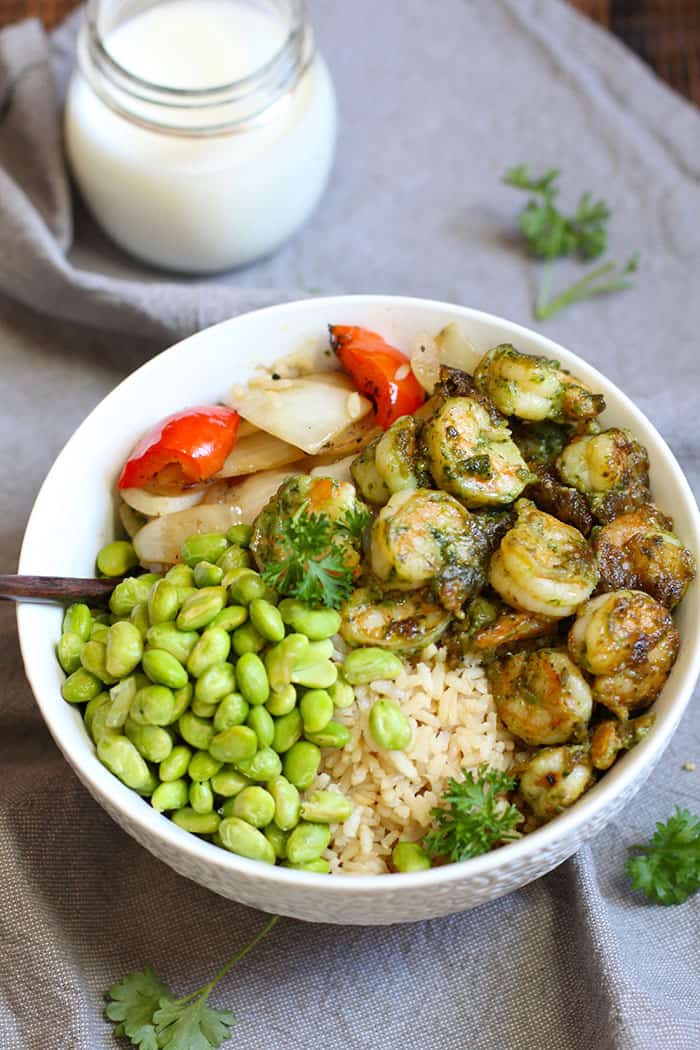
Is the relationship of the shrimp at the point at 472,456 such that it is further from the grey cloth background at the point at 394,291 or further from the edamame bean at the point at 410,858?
the grey cloth background at the point at 394,291

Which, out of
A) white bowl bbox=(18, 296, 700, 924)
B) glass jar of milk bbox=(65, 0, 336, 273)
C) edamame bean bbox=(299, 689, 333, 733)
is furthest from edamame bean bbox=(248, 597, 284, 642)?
glass jar of milk bbox=(65, 0, 336, 273)

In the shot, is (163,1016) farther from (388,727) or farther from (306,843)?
(388,727)

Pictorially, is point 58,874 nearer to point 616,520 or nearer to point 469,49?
point 616,520

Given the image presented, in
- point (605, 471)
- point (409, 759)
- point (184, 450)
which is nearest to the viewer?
point (409, 759)

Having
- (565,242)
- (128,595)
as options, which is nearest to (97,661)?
(128,595)

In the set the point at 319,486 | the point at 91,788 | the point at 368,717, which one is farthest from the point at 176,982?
the point at 319,486

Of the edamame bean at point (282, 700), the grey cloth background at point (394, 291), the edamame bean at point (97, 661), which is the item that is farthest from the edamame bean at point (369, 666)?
the grey cloth background at point (394, 291)
